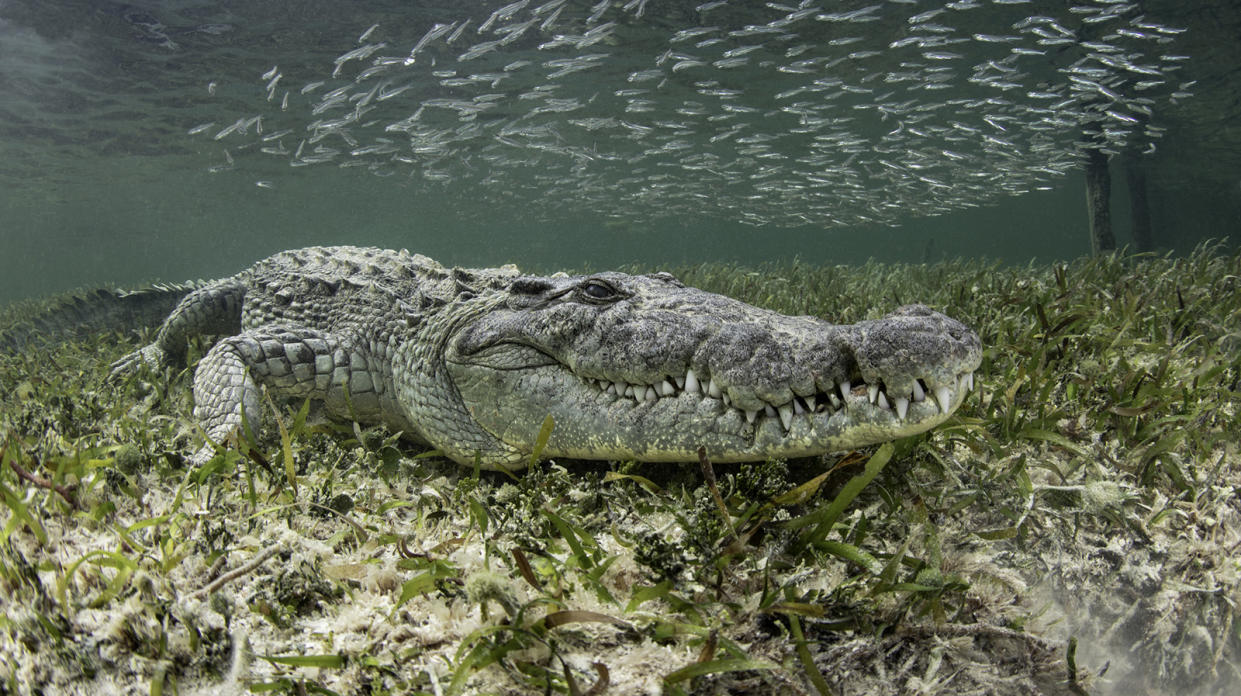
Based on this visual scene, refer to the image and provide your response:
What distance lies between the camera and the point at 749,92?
2048cm

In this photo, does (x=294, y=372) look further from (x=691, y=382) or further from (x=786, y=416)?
(x=786, y=416)

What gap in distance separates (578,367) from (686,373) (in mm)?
482

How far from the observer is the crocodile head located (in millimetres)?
1747

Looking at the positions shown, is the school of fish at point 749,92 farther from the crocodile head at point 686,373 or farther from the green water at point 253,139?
the crocodile head at point 686,373

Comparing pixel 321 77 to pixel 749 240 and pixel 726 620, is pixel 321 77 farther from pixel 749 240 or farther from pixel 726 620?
pixel 749 240

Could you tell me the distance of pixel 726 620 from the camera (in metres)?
1.54

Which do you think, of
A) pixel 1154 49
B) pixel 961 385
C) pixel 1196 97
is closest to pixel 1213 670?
pixel 961 385

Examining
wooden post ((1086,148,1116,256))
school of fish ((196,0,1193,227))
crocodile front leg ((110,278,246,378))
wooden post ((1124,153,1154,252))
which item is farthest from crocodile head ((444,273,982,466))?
wooden post ((1124,153,1154,252))

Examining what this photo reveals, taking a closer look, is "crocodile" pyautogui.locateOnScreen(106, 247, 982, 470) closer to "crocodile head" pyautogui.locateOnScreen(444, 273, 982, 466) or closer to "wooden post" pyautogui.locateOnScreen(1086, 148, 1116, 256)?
"crocodile head" pyautogui.locateOnScreen(444, 273, 982, 466)

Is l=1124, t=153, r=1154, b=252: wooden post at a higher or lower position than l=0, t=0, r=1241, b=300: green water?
lower

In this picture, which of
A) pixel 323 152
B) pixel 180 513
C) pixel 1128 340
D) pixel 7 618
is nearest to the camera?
pixel 7 618

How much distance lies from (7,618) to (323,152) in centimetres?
3072

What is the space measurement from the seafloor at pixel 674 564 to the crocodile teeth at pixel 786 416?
0.18 meters

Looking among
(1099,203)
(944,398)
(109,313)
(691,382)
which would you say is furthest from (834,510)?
(1099,203)
